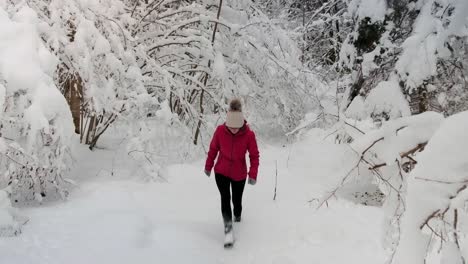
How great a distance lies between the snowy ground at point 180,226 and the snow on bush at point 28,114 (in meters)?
0.47

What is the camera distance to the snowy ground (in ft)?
15.2

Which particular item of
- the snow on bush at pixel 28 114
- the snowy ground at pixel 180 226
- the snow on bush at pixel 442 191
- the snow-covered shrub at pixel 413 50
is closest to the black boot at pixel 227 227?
the snowy ground at pixel 180 226

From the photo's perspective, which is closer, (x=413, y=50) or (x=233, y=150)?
(x=413, y=50)

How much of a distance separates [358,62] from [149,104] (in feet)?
11.2

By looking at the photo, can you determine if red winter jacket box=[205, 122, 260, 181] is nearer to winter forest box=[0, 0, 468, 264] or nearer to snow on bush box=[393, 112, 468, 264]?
winter forest box=[0, 0, 468, 264]

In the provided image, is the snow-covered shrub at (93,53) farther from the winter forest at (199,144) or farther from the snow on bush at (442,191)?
the snow on bush at (442,191)

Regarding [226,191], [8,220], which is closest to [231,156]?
[226,191]

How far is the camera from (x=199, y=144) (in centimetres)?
951

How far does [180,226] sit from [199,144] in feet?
13.2

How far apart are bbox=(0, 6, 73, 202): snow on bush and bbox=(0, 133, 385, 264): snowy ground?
465 mm

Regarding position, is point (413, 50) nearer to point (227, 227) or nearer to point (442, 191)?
point (227, 227)

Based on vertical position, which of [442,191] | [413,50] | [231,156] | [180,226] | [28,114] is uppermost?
[413,50]

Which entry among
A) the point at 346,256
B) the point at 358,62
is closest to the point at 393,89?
the point at 346,256

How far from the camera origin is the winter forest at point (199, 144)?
235 cm
